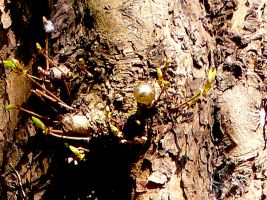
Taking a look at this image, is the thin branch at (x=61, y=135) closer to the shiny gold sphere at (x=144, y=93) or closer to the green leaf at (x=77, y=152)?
the green leaf at (x=77, y=152)

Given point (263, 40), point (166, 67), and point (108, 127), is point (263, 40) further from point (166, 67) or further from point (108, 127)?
point (108, 127)

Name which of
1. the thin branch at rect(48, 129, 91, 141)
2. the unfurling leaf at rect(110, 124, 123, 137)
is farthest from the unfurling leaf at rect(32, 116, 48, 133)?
the unfurling leaf at rect(110, 124, 123, 137)

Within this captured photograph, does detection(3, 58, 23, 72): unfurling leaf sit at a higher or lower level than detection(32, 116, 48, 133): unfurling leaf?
higher

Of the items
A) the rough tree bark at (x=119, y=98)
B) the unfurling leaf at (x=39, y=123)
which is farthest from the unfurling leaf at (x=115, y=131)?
the unfurling leaf at (x=39, y=123)

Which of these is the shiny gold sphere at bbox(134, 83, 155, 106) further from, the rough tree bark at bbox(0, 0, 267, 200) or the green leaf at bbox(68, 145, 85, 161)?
the green leaf at bbox(68, 145, 85, 161)

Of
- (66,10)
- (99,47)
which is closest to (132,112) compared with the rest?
(99,47)

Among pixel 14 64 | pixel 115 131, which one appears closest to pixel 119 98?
pixel 115 131
